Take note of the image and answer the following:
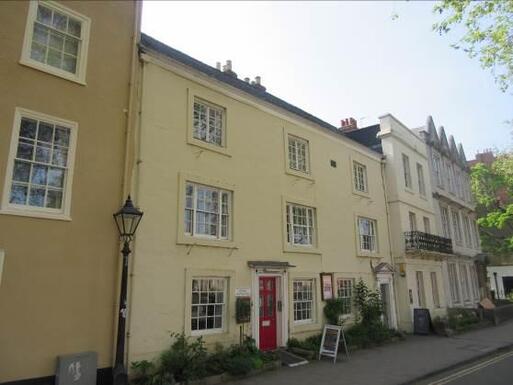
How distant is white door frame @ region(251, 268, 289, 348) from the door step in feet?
2.22

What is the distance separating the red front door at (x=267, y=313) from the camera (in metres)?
13.0

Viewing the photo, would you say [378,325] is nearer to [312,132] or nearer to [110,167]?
[312,132]

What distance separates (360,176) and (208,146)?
1004 centimetres

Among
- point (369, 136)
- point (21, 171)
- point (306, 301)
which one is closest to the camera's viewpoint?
point (21, 171)

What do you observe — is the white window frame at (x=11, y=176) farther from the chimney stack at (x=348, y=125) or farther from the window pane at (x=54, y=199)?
the chimney stack at (x=348, y=125)

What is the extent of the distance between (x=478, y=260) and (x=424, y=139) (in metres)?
10.6

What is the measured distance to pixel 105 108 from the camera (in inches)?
402

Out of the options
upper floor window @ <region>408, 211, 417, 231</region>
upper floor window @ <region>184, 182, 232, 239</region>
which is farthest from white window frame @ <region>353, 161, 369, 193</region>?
Answer: upper floor window @ <region>184, 182, 232, 239</region>

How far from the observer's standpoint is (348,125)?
2581cm

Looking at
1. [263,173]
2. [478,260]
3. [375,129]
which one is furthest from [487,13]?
[478,260]

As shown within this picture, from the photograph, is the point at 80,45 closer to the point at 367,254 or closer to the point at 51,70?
the point at 51,70

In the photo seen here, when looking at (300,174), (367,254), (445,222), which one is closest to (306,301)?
(300,174)

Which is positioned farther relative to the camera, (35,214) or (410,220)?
(410,220)

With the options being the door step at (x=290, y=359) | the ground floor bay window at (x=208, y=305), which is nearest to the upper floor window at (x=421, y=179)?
the door step at (x=290, y=359)
